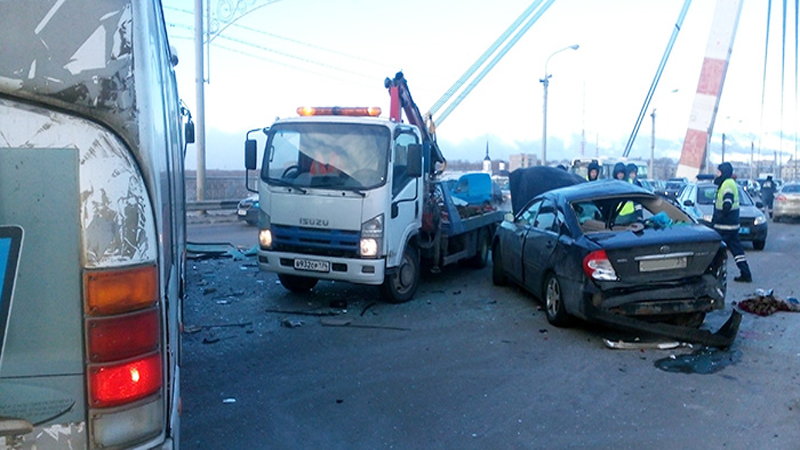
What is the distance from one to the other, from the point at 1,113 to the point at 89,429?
3.76ft

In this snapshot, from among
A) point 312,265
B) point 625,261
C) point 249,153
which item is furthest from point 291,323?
point 625,261

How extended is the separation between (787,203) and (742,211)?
1148 centimetres

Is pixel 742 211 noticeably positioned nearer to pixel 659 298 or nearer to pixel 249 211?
pixel 659 298

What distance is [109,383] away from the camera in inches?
94.7

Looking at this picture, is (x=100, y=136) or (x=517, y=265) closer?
(x=100, y=136)

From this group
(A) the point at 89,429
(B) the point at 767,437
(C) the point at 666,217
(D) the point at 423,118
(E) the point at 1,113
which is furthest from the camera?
(D) the point at 423,118

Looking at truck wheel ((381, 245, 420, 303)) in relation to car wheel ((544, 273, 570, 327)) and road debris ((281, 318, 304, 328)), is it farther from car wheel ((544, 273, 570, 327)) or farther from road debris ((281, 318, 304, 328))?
car wheel ((544, 273, 570, 327))

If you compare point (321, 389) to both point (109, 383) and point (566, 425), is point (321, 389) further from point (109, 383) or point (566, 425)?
point (109, 383)

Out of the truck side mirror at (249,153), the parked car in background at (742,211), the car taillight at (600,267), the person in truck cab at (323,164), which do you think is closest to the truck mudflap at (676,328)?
the car taillight at (600,267)

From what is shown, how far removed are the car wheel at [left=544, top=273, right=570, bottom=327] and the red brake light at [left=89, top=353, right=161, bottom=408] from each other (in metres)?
5.68

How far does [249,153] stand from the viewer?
8836 millimetres

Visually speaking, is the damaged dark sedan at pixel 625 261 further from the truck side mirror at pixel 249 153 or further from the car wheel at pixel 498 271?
the truck side mirror at pixel 249 153

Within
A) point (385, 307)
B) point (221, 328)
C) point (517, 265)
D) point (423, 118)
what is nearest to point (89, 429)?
Answer: point (221, 328)

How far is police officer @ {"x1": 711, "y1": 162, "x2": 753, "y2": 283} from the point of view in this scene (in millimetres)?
10734
